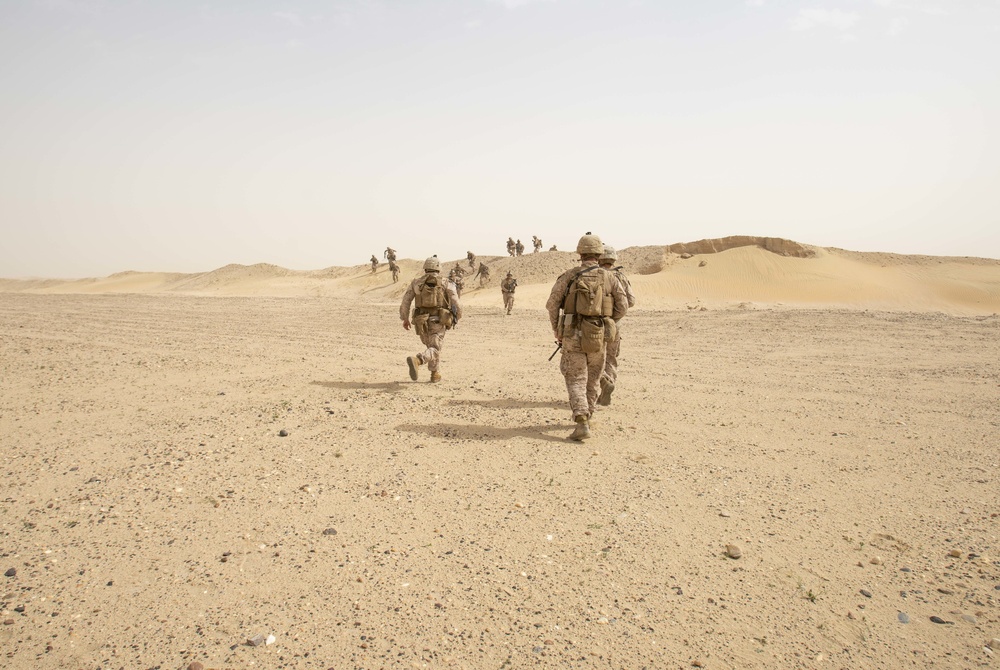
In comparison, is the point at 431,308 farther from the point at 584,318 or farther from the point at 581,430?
the point at 581,430

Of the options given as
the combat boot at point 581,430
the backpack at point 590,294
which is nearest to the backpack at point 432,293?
the backpack at point 590,294

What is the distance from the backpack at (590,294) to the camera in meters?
5.96

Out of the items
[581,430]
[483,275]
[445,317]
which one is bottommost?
[581,430]

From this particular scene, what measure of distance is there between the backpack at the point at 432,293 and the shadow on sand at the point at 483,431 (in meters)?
2.31

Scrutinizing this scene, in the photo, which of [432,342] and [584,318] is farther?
[432,342]

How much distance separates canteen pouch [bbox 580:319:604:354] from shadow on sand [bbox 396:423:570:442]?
0.93 m

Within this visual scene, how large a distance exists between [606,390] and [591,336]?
5.06ft

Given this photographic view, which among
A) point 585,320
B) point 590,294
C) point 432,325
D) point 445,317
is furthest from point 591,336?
point 432,325

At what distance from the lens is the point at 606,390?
24.0 feet

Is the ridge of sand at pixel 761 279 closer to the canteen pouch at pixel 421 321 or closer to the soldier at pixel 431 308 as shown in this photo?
the soldier at pixel 431 308

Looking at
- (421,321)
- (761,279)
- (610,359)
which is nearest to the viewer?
(610,359)

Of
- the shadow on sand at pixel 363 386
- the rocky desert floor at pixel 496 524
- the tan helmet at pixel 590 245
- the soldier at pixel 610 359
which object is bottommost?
the rocky desert floor at pixel 496 524

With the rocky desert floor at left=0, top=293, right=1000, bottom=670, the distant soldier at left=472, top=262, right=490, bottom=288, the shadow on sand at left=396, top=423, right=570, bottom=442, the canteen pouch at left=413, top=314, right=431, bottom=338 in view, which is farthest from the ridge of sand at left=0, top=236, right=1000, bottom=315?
the shadow on sand at left=396, top=423, right=570, bottom=442

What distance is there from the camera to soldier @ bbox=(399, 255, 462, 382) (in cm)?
835
